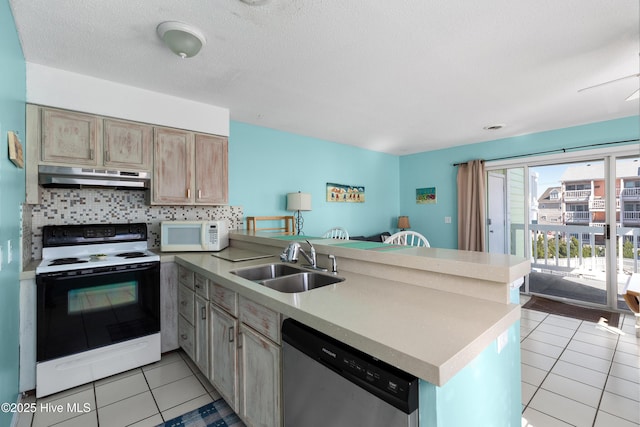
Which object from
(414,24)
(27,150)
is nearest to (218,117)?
(27,150)

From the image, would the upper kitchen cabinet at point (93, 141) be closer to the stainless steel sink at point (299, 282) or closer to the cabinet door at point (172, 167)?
the cabinet door at point (172, 167)

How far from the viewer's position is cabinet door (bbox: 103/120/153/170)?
2.45 metres

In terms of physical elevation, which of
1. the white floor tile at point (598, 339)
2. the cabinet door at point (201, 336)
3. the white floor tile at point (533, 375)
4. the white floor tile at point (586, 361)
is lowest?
the white floor tile at point (533, 375)

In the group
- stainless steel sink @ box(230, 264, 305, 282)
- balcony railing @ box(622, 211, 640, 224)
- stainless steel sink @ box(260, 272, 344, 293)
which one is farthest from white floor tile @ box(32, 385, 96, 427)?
balcony railing @ box(622, 211, 640, 224)

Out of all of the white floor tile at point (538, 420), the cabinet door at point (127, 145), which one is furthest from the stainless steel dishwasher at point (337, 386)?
the cabinet door at point (127, 145)

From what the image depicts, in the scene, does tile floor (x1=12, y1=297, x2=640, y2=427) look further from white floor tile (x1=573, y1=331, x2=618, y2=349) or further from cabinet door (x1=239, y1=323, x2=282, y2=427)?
cabinet door (x1=239, y1=323, x2=282, y2=427)

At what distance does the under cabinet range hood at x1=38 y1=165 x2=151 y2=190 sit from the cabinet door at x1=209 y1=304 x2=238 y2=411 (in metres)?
1.43

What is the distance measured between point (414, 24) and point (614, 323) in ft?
12.6

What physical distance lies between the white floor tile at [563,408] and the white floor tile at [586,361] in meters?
0.63

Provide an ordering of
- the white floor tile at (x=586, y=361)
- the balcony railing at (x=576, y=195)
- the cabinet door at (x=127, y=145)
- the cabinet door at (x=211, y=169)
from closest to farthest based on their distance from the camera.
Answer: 1. the white floor tile at (x=586, y=361)
2. the cabinet door at (x=127, y=145)
3. the cabinet door at (x=211, y=169)
4. the balcony railing at (x=576, y=195)

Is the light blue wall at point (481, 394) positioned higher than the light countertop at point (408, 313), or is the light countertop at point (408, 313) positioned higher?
the light countertop at point (408, 313)

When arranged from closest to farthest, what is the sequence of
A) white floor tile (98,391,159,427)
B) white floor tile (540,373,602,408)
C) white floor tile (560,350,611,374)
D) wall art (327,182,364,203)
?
white floor tile (98,391,159,427)
white floor tile (540,373,602,408)
white floor tile (560,350,611,374)
wall art (327,182,364,203)

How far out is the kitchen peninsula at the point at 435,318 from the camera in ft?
2.77

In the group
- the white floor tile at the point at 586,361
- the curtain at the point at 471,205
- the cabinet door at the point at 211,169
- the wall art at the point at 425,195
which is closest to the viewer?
the white floor tile at the point at 586,361
